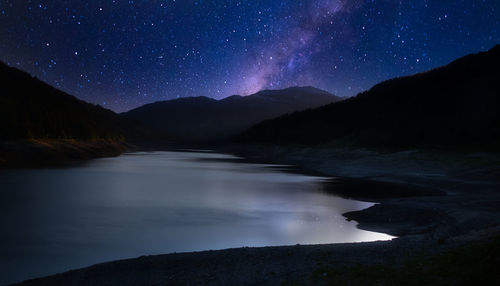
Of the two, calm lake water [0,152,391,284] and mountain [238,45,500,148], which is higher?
mountain [238,45,500,148]

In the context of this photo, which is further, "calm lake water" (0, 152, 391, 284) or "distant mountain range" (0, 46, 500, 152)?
"distant mountain range" (0, 46, 500, 152)

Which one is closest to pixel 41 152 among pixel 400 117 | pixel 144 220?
pixel 144 220

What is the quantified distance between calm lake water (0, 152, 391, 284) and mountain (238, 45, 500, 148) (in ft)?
139

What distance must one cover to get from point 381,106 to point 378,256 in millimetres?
123926

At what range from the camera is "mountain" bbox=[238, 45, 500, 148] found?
230ft

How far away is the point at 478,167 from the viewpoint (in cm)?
3922

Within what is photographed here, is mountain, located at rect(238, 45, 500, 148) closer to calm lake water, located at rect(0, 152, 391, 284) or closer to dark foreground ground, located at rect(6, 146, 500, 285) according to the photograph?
calm lake water, located at rect(0, 152, 391, 284)

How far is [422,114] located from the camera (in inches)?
3880

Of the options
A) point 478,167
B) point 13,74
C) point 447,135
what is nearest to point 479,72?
point 447,135

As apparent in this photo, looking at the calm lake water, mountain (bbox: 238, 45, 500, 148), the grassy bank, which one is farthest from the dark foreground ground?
A: the grassy bank

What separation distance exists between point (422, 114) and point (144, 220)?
9489cm

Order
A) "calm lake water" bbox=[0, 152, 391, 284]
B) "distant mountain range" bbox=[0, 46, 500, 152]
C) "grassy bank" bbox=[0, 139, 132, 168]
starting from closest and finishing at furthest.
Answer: "calm lake water" bbox=[0, 152, 391, 284]
"grassy bank" bbox=[0, 139, 132, 168]
"distant mountain range" bbox=[0, 46, 500, 152]

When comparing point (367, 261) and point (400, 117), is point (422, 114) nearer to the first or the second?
point (400, 117)

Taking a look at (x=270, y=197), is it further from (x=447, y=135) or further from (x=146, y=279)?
(x=447, y=135)
